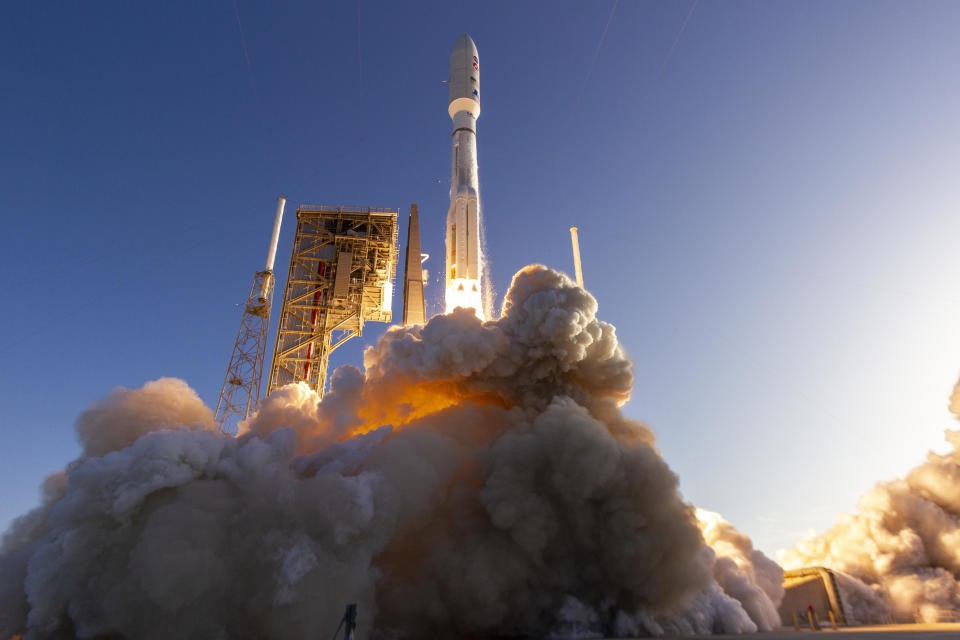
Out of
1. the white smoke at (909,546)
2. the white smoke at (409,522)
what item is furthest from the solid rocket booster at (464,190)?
the white smoke at (909,546)

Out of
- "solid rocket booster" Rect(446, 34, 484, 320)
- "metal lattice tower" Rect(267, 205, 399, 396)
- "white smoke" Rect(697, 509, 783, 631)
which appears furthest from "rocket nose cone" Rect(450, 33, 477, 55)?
"white smoke" Rect(697, 509, 783, 631)

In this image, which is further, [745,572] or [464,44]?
[464,44]

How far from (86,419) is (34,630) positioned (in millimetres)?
7234

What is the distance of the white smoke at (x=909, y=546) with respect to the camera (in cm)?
2278

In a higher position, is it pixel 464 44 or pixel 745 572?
pixel 464 44

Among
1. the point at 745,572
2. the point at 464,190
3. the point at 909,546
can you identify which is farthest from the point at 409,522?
the point at 909,546

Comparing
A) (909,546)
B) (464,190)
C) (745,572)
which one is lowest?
(745,572)

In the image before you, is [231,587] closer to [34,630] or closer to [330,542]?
[330,542]

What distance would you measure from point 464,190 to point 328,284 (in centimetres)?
1291

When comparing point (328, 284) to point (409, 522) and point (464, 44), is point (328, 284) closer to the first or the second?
point (464, 44)

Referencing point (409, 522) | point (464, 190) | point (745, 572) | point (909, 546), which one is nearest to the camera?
point (409, 522)

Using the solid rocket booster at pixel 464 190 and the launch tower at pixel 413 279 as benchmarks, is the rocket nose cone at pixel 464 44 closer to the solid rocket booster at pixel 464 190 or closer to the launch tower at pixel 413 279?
the solid rocket booster at pixel 464 190

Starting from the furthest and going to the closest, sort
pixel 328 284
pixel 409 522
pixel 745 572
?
pixel 328 284, pixel 745 572, pixel 409 522

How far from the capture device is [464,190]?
25.9 m
